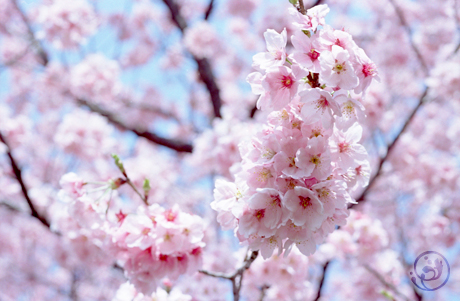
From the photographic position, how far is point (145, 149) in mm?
8312

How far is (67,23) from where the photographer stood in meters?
4.81

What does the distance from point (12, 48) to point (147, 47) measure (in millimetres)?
2802

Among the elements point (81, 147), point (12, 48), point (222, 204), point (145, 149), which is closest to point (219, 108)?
point (81, 147)

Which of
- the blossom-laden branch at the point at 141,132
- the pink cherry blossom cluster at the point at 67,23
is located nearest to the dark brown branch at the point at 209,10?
the pink cherry blossom cluster at the point at 67,23

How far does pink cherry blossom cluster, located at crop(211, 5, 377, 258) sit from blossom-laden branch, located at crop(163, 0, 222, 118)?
4385mm

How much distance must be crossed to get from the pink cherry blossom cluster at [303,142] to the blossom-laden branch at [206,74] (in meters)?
4.38

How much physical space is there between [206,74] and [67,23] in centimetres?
223

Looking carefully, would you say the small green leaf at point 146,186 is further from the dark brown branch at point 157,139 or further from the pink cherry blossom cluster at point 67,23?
the pink cherry blossom cluster at point 67,23

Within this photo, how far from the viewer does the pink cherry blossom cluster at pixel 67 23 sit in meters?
4.77

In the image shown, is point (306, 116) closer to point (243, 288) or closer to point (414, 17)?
point (243, 288)

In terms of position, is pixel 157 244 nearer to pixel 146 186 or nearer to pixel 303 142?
pixel 146 186

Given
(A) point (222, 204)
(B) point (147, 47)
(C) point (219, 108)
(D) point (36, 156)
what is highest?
(A) point (222, 204)

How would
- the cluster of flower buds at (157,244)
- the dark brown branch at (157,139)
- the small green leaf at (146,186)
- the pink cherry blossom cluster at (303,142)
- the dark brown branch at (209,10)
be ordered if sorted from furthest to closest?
the dark brown branch at (209,10), the dark brown branch at (157,139), the small green leaf at (146,186), the cluster of flower buds at (157,244), the pink cherry blossom cluster at (303,142)

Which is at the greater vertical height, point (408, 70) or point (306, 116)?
point (306, 116)
